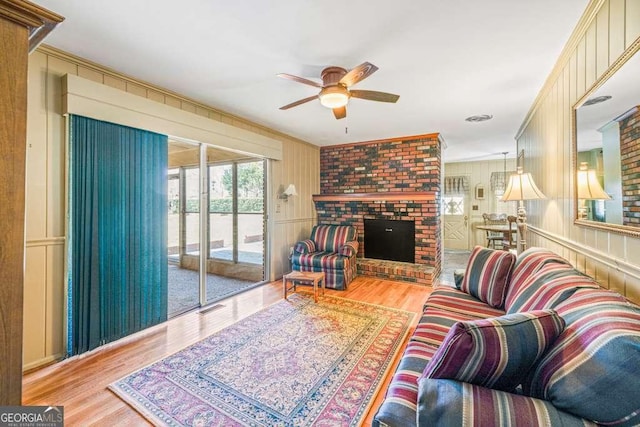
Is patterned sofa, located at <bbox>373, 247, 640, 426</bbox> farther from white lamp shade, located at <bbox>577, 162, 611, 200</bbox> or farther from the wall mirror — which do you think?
white lamp shade, located at <bbox>577, 162, 611, 200</bbox>

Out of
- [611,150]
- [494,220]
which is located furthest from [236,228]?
[494,220]

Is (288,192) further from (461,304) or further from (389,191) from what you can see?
(461,304)

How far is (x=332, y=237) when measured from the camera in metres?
4.71

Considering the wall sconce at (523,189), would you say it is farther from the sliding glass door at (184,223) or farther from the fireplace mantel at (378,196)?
the sliding glass door at (184,223)

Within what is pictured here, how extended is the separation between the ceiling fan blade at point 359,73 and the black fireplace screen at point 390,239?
3165 millimetres

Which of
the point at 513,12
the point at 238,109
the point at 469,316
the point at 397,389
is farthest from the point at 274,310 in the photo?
the point at 513,12

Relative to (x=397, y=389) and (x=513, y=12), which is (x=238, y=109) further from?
(x=397, y=389)

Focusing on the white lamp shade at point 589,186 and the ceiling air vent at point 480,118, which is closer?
the white lamp shade at point 589,186

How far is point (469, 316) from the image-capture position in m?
1.95

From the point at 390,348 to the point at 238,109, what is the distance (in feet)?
10.4

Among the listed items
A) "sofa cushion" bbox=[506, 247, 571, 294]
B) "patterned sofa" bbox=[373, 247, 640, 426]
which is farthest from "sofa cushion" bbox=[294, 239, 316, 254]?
"patterned sofa" bbox=[373, 247, 640, 426]

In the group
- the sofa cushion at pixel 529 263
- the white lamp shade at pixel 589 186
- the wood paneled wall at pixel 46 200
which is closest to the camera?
the white lamp shade at pixel 589 186

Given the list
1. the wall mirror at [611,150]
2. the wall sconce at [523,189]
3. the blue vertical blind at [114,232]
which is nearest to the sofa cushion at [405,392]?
the wall mirror at [611,150]

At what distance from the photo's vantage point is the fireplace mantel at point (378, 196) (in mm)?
4622
